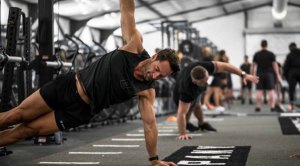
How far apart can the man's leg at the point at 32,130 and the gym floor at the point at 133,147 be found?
2.46 feet

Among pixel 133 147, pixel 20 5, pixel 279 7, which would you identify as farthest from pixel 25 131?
pixel 279 7

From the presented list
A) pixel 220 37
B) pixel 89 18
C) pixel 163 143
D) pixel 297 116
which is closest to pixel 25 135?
pixel 163 143

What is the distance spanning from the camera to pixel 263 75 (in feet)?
34.5

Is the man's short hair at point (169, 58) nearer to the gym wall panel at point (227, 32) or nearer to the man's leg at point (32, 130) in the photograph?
the man's leg at point (32, 130)

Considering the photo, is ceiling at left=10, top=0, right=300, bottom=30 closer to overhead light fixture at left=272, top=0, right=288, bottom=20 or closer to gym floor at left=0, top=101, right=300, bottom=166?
overhead light fixture at left=272, top=0, right=288, bottom=20

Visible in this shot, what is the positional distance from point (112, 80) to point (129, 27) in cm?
41

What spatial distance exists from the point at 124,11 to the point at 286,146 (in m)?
2.38

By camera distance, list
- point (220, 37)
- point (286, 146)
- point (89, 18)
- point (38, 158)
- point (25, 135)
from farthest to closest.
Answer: point (220, 37) → point (89, 18) → point (286, 146) → point (38, 158) → point (25, 135)

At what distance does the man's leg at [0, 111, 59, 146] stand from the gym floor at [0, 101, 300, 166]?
2.46 ft

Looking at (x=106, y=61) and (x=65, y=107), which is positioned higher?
(x=106, y=61)

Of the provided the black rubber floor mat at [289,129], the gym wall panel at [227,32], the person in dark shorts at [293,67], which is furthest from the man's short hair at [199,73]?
the gym wall panel at [227,32]

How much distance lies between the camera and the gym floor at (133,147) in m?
4.18

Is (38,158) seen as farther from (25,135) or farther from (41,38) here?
(41,38)

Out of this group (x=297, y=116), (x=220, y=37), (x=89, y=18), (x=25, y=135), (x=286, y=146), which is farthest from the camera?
(x=220, y=37)
